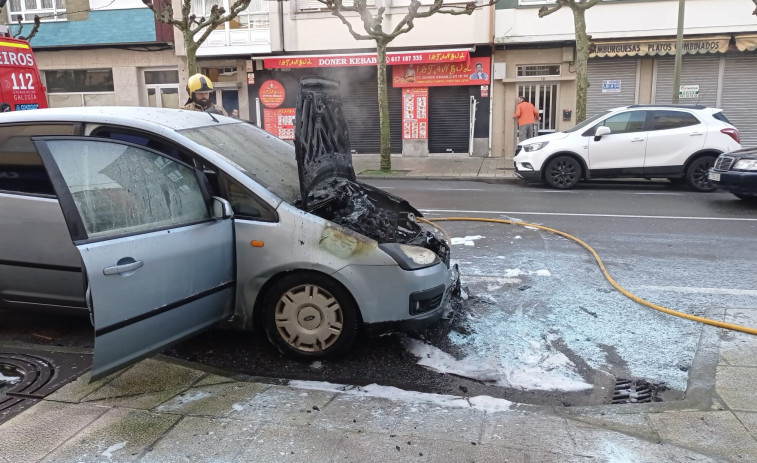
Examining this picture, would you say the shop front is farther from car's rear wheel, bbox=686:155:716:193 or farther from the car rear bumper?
the car rear bumper

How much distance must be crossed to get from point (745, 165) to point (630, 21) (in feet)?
30.4

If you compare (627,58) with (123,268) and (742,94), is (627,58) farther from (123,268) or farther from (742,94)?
(123,268)

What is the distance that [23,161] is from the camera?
14.2 feet

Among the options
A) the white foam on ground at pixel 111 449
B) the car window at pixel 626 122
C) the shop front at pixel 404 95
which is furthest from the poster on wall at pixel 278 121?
the white foam on ground at pixel 111 449

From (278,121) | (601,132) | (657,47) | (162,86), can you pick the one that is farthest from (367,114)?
(601,132)

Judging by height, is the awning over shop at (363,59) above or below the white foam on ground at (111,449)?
above

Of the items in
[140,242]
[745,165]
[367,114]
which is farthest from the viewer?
[367,114]

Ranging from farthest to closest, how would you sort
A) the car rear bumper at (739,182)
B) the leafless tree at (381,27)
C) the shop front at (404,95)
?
the shop front at (404,95) < the leafless tree at (381,27) < the car rear bumper at (739,182)

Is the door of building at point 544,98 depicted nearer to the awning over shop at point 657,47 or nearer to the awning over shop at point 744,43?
the awning over shop at point 657,47

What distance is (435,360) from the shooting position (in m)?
4.22

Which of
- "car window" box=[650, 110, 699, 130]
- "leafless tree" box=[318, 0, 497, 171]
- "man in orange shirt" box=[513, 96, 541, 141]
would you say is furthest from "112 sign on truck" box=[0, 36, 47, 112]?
"man in orange shirt" box=[513, 96, 541, 141]

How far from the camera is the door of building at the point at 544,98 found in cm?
1889

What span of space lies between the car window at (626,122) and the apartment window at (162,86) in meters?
15.1

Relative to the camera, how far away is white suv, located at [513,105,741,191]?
1207 cm
